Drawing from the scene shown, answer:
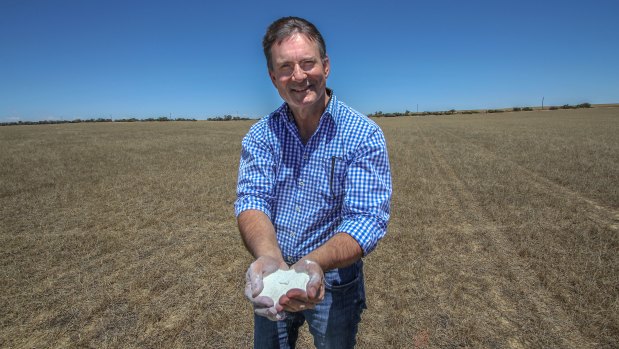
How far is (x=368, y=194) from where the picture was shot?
1.57 metres

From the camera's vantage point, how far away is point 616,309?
381 cm

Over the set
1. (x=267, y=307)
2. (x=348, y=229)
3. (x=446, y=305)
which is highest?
(x=348, y=229)

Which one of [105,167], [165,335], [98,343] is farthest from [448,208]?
[105,167]

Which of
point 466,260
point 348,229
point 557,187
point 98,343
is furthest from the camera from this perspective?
point 557,187

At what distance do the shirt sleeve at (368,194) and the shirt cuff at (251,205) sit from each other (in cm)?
40

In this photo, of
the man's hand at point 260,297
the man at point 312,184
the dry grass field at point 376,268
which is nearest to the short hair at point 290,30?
the man at point 312,184

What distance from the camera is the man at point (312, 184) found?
156cm

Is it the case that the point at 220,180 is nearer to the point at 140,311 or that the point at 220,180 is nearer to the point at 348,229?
the point at 140,311

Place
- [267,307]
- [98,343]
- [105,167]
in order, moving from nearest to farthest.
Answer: [267,307]
[98,343]
[105,167]

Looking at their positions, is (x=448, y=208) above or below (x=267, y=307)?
below

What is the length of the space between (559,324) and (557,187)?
7255 millimetres

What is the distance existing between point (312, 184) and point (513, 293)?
12.4ft

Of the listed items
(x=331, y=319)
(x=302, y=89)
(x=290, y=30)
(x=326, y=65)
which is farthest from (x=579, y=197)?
(x=290, y=30)

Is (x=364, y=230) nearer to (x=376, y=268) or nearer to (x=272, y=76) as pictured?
(x=272, y=76)
